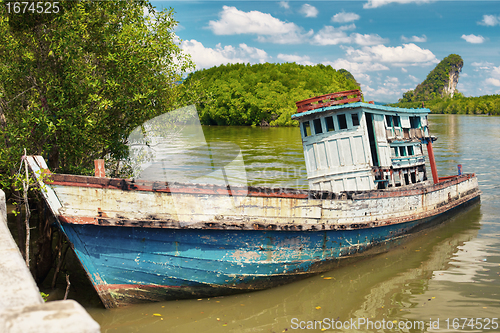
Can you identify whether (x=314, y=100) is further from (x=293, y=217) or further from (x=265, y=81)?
(x=265, y=81)

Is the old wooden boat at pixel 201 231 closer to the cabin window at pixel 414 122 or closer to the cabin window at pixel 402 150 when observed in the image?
the cabin window at pixel 402 150

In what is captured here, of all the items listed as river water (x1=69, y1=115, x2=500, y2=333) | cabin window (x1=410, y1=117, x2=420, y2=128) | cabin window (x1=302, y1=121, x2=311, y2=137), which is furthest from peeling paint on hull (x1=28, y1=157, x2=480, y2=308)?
cabin window (x1=410, y1=117, x2=420, y2=128)

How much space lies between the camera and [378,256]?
9.73 m

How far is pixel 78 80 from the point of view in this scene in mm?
7941

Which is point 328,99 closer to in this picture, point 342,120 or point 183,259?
point 342,120

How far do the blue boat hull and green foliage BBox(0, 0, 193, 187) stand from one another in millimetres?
2343

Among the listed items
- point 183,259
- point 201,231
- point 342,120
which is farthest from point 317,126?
point 183,259

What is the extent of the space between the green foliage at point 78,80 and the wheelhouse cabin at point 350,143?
4296mm

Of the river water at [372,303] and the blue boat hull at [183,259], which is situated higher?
the blue boat hull at [183,259]

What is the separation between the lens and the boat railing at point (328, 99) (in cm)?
977

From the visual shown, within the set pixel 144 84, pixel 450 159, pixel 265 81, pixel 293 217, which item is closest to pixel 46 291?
pixel 144 84

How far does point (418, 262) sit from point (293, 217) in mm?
4405

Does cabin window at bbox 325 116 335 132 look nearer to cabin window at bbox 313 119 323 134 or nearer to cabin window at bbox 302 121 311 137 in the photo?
cabin window at bbox 313 119 323 134

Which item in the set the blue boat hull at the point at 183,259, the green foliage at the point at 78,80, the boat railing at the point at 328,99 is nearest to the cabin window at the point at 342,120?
the boat railing at the point at 328,99
